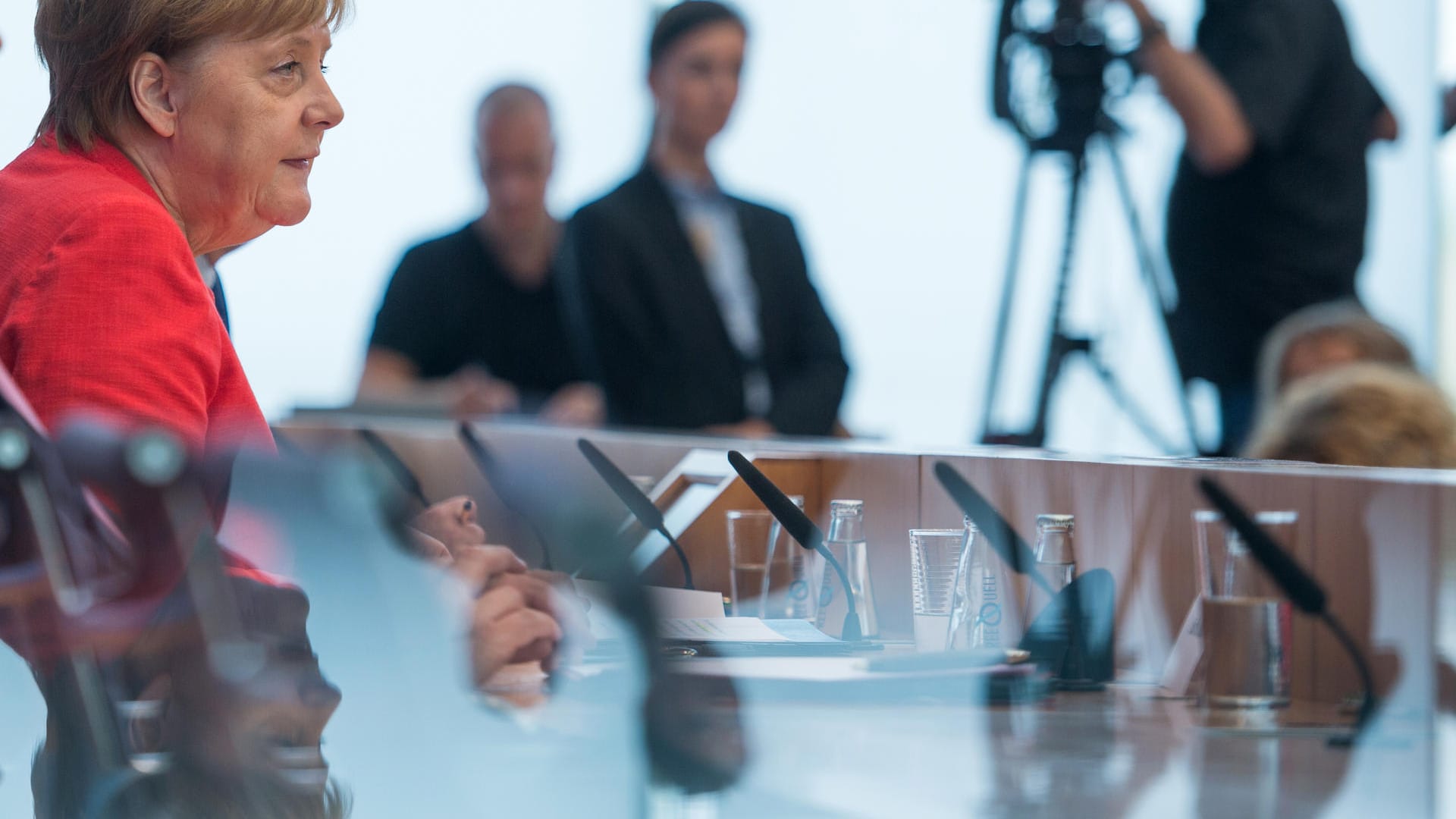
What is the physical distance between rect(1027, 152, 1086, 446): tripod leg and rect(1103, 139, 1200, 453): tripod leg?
6 cm

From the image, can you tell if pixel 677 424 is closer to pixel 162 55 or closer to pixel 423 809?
pixel 162 55

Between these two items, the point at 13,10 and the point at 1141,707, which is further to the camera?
the point at 13,10

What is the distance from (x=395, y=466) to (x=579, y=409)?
873 mm

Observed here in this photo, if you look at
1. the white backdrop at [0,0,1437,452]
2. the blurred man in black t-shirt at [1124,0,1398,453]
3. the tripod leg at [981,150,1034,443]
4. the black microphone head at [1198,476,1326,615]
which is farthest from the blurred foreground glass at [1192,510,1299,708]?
the white backdrop at [0,0,1437,452]

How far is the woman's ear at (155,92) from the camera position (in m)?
0.68

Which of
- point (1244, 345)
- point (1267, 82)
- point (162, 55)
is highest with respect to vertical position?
point (1267, 82)

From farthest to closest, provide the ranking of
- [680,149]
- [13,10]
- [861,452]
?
[680,149], [861,452], [13,10]

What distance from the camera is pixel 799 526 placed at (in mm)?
853

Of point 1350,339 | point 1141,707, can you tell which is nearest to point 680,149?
point 1350,339

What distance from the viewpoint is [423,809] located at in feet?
1.76

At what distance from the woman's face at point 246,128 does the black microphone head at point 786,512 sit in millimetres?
331

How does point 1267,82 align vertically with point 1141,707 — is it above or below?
above

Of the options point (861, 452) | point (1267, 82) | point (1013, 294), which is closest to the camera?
point (861, 452)

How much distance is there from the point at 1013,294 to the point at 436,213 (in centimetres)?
180
